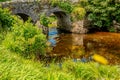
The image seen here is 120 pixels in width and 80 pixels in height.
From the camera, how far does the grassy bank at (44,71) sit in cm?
1123

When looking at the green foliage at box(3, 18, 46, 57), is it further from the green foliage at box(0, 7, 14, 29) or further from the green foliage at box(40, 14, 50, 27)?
the green foliage at box(40, 14, 50, 27)

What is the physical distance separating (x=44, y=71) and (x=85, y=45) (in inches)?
698

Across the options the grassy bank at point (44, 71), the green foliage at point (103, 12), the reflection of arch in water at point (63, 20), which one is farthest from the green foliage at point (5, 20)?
the green foliage at point (103, 12)

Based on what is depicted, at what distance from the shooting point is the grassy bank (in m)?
11.2

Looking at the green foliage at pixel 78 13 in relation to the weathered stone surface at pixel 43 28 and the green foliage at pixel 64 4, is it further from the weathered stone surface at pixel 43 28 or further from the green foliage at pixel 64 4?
the weathered stone surface at pixel 43 28

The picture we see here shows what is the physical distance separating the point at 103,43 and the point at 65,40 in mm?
4303

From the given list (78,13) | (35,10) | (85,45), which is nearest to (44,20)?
(35,10)

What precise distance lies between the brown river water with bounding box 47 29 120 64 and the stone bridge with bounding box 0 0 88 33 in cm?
166

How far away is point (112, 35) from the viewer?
36.0 meters

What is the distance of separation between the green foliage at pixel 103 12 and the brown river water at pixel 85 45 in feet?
4.84

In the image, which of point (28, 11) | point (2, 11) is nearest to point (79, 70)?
point (2, 11)

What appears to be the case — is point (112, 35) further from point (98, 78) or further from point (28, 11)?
→ point (98, 78)

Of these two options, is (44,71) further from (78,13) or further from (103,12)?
(103,12)

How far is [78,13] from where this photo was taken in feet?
123
